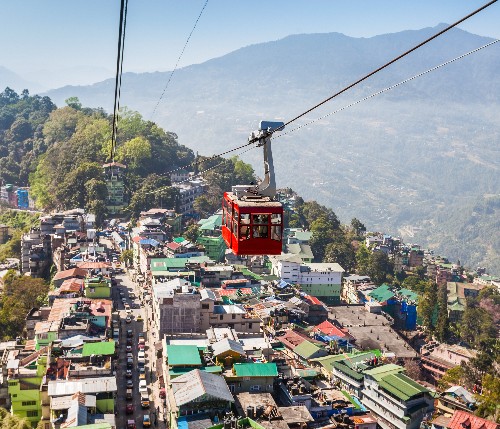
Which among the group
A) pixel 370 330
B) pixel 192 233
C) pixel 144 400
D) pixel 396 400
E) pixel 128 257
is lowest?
pixel 370 330

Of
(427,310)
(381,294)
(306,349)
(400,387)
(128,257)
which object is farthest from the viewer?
(381,294)

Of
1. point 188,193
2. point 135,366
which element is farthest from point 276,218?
point 188,193

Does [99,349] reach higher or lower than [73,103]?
lower

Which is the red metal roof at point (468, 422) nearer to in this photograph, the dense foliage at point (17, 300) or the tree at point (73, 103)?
the dense foliage at point (17, 300)

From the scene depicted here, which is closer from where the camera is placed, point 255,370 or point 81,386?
point 81,386

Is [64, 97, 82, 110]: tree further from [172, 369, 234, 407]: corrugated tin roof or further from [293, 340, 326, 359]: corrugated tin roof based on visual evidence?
[172, 369, 234, 407]: corrugated tin roof

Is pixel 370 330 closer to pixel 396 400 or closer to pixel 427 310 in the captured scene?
pixel 427 310
